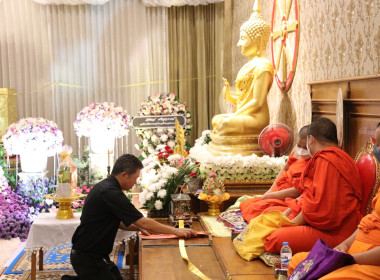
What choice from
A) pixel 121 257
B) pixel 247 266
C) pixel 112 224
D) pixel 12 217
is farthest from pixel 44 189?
pixel 247 266

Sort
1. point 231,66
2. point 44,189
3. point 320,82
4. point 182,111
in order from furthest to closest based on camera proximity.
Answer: point 231,66 < point 182,111 < point 44,189 < point 320,82

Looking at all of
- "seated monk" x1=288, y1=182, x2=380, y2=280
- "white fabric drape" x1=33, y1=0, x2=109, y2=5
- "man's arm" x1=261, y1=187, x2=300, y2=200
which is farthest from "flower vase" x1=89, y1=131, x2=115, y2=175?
"seated monk" x1=288, y1=182, x2=380, y2=280

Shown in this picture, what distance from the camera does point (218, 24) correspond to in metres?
10.2

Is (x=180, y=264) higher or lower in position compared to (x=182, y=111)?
lower

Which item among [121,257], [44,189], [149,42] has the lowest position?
[121,257]

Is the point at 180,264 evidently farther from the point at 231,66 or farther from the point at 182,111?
the point at 231,66

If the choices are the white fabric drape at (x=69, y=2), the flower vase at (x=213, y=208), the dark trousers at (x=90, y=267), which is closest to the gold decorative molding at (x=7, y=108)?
the white fabric drape at (x=69, y=2)

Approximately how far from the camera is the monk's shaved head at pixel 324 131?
3746mm

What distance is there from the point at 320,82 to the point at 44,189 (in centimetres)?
392

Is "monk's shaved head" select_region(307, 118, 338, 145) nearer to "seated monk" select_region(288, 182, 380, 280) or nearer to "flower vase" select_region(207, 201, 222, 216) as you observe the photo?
"seated monk" select_region(288, 182, 380, 280)

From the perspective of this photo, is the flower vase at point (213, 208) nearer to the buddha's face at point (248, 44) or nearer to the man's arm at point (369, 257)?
the buddha's face at point (248, 44)

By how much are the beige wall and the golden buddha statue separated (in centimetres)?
38

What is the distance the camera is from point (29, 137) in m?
7.16

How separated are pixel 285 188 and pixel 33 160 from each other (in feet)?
13.0
